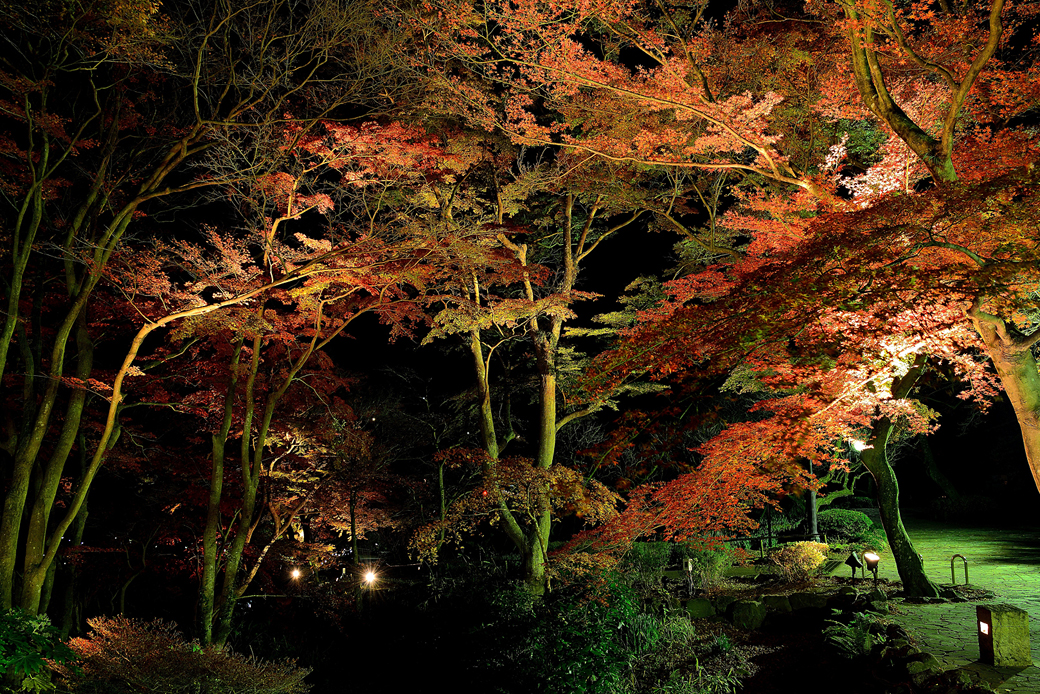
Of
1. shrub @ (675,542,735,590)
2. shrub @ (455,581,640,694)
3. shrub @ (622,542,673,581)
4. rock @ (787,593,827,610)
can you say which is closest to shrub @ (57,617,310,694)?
shrub @ (455,581,640,694)

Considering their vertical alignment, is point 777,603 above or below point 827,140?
below

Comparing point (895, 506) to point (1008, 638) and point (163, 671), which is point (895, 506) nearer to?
point (1008, 638)

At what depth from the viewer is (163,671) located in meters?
6.46

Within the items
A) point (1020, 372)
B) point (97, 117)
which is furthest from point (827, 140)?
point (97, 117)

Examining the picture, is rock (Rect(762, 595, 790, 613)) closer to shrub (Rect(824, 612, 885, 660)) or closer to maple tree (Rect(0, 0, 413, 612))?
shrub (Rect(824, 612, 885, 660))

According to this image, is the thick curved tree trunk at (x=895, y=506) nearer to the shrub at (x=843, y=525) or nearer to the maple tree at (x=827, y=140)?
the maple tree at (x=827, y=140)

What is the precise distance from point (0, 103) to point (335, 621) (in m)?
10.7

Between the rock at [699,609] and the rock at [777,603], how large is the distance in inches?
44.6

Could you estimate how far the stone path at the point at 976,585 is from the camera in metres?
5.97

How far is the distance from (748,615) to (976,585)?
4113 mm

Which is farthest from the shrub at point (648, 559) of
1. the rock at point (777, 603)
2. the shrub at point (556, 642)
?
the shrub at point (556, 642)

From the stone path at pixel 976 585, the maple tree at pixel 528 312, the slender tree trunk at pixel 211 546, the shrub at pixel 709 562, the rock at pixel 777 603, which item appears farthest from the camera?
the shrub at pixel 709 562

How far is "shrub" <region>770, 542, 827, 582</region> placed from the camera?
1182 centimetres

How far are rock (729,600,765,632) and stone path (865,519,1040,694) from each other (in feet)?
6.38
